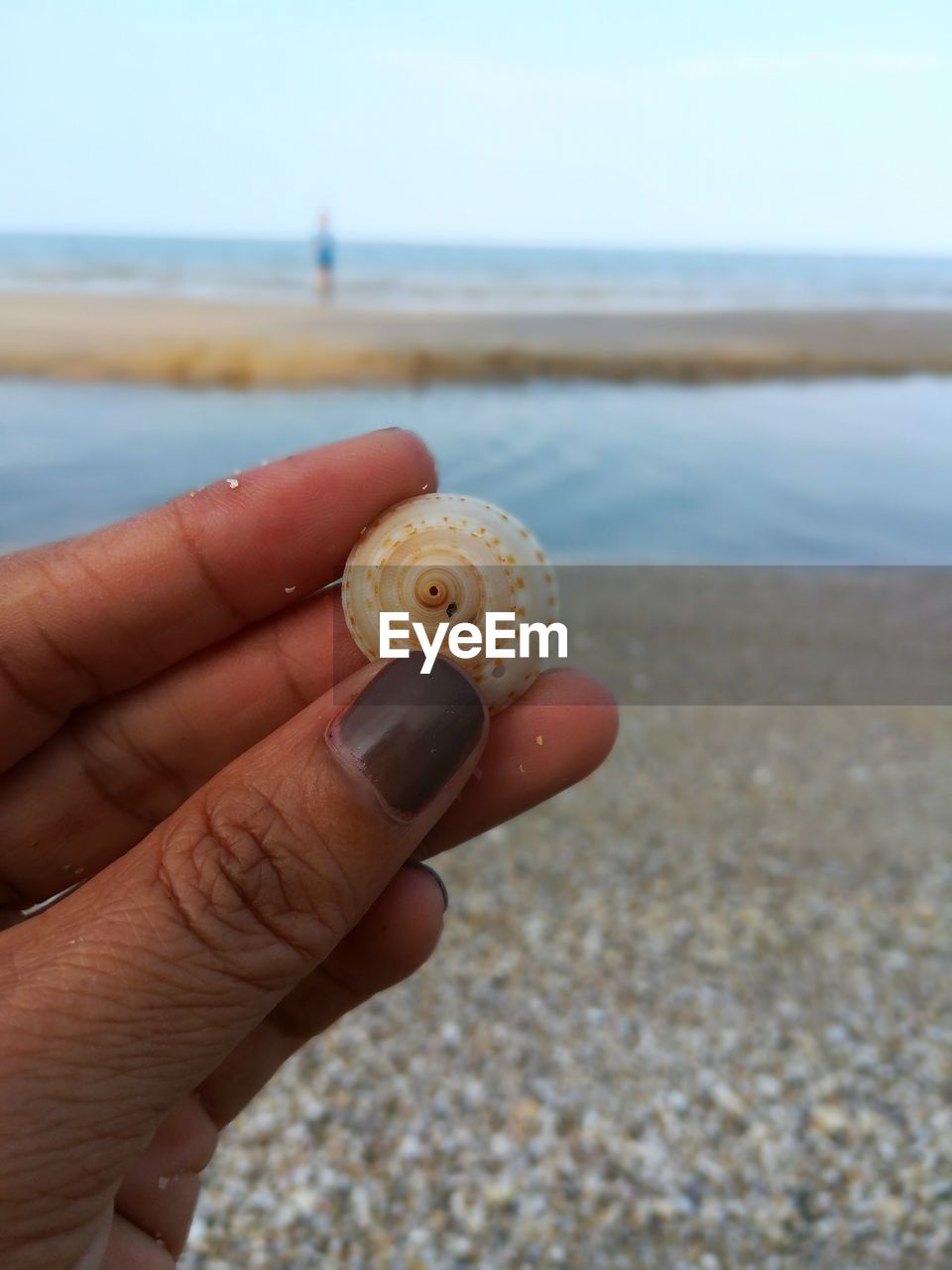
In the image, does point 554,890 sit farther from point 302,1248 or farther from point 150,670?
point 150,670

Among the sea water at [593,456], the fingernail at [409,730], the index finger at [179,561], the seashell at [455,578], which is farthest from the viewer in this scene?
the sea water at [593,456]

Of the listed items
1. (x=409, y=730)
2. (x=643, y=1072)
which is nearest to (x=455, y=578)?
(x=409, y=730)

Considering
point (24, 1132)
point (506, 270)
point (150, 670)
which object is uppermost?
point (150, 670)

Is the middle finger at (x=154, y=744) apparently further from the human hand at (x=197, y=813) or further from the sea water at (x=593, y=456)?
the sea water at (x=593, y=456)

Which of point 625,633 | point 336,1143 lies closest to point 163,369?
point 625,633

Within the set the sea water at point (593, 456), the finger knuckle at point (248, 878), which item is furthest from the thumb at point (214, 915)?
the sea water at point (593, 456)

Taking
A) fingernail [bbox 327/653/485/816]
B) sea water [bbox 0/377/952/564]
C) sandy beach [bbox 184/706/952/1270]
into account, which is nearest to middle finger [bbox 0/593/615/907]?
fingernail [bbox 327/653/485/816]
